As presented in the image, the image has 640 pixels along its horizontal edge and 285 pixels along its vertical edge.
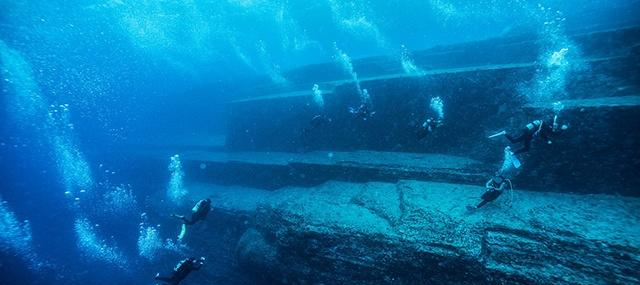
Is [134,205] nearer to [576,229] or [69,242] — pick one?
[69,242]

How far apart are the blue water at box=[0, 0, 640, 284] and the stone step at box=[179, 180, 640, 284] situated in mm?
3115

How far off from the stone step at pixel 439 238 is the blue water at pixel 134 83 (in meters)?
3.12

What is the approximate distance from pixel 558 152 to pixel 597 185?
76 cm

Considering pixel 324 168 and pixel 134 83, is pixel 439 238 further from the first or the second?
pixel 134 83

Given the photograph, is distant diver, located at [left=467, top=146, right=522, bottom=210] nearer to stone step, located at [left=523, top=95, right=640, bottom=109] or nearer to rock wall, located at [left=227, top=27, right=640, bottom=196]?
rock wall, located at [left=227, top=27, right=640, bottom=196]

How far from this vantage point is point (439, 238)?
4980 millimetres

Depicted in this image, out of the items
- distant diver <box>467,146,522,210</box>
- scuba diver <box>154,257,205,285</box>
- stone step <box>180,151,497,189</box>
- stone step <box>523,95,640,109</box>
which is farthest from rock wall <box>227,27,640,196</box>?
scuba diver <box>154,257,205,285</box>

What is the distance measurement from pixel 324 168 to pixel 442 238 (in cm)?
425

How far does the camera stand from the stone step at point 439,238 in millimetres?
4133

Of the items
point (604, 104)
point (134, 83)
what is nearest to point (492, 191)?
point (604, 104)

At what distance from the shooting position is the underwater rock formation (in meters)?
4.12

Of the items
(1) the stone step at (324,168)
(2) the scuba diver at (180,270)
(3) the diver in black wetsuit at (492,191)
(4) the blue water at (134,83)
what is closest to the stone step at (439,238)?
(3) the diver in black wetsuit at (492,191)

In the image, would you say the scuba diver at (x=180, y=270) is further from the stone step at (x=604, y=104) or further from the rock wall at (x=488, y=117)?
the stone step at (x=604, y=104)

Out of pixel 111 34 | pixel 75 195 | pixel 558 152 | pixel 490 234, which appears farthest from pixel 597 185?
pixel 111 34
